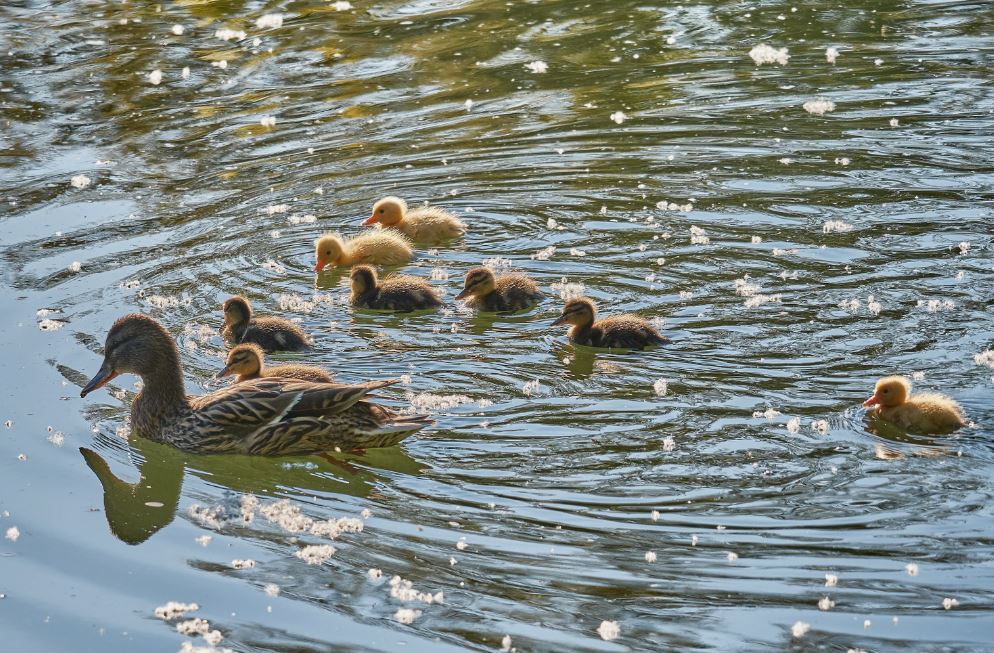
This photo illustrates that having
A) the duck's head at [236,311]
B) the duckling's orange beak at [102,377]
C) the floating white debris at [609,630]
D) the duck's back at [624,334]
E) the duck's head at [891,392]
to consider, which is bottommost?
the duck's back at [624,334]

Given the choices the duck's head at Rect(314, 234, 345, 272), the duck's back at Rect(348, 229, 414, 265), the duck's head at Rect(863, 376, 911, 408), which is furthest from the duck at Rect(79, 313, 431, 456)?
the duck's back at Rect(348, 229, 414, 265)

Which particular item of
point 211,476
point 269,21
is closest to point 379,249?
point 211,476

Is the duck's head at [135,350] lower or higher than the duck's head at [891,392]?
higher

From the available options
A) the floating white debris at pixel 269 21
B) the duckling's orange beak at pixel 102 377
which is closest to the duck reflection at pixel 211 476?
the duckling's orange beak at pixel 102 377

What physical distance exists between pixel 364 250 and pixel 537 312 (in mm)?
1633

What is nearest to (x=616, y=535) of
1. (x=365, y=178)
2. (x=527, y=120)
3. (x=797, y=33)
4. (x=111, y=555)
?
(x=111, y=555)

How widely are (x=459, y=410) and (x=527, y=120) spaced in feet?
19.4

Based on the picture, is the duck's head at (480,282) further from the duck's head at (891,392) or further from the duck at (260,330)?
the duck's head at (891,392)

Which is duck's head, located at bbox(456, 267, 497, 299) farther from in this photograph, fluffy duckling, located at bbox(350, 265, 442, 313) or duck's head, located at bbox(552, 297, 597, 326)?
duck's head, located at bbox(552, 297, 597, 326)

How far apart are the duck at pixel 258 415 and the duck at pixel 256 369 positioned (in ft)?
0.68

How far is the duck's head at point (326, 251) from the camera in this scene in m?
9.46

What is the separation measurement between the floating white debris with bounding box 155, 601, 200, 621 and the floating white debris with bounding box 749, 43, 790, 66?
9.71 m

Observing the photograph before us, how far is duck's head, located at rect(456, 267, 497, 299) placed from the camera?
8562 millimetres

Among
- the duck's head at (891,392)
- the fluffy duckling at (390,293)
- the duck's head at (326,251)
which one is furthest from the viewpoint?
the duck's head at (326,251)
